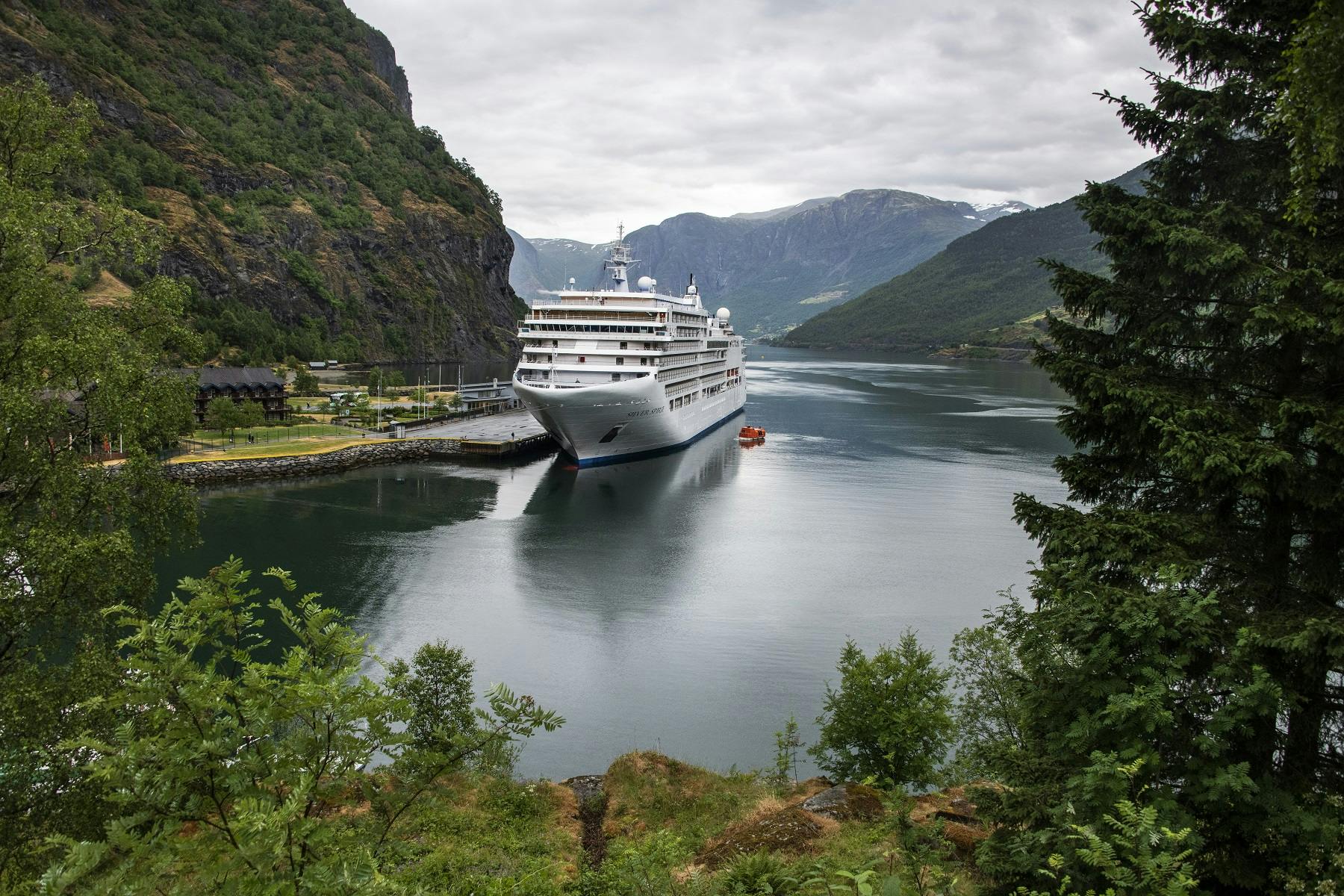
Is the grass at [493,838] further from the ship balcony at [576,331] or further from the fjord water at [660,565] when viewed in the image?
the ship balcony at [576,331]

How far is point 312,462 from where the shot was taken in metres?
47.8

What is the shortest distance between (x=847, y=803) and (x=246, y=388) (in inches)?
2210

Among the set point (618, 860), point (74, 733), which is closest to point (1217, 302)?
point (618, 860)

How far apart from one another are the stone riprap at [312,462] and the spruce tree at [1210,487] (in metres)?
40.2

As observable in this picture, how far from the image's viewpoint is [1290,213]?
7.70 metres

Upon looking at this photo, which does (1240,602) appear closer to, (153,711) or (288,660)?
(288,660)

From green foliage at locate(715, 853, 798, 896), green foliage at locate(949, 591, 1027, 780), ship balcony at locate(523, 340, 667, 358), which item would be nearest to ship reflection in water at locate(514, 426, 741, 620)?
ship balcony at locate(523, 340, 667, 358)

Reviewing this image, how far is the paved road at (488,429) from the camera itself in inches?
2349

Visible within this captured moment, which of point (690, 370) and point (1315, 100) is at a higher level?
point (1315, 100)

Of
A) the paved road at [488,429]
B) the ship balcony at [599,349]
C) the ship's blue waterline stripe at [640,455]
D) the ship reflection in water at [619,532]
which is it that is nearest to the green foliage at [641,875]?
the ship reflection in water at [619,532]

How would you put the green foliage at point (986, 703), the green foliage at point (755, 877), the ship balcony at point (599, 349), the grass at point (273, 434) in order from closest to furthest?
the green foliage at point (755, 877)
the green foliage at point (986, 703)
the grass at point (273, 434)
the ship balcony at point (599, 349)

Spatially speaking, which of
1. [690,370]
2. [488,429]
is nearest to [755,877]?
[690,370]

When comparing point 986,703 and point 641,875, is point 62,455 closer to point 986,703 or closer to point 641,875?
point 641,875

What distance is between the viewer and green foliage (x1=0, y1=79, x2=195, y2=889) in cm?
764
